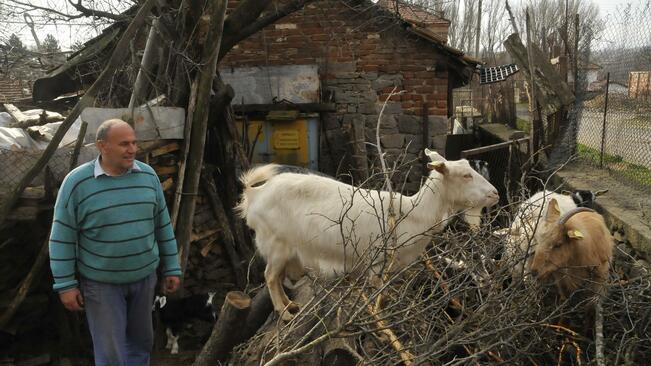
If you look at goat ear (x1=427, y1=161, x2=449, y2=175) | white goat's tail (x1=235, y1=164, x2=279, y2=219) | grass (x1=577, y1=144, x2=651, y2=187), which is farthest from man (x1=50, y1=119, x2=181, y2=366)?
grass (x1=577, y1=144, x2=651, y2=187)

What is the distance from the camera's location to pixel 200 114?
20.2ft

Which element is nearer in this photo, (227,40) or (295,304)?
(295,304)

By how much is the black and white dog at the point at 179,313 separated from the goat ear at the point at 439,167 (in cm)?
314

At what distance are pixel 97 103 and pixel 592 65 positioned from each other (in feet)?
22.6

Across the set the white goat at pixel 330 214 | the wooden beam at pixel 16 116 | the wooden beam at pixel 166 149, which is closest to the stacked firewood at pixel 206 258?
the wooden beam at pixel 166 149

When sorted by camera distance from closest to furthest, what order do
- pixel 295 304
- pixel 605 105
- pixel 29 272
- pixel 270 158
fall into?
1. pixel 295 304
2. pixel 29 272
3. pixel 605 105
4. pixel 270 158

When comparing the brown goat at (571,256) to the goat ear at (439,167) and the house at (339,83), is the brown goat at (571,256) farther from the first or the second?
the house at (339,83)

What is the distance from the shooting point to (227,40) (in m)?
6.83

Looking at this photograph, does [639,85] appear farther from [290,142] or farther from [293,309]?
[290,142]

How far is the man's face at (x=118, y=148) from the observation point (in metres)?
3.32

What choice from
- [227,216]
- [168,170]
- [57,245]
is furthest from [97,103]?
[57,245]

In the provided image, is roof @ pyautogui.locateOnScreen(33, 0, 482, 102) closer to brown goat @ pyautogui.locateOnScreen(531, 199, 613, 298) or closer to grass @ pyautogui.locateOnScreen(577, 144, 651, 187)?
grass @ pyautogui.locateOnScreen(577, 144, 651, 187)

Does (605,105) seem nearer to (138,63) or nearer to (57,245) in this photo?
(138,63)

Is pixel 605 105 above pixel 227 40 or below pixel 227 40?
below
